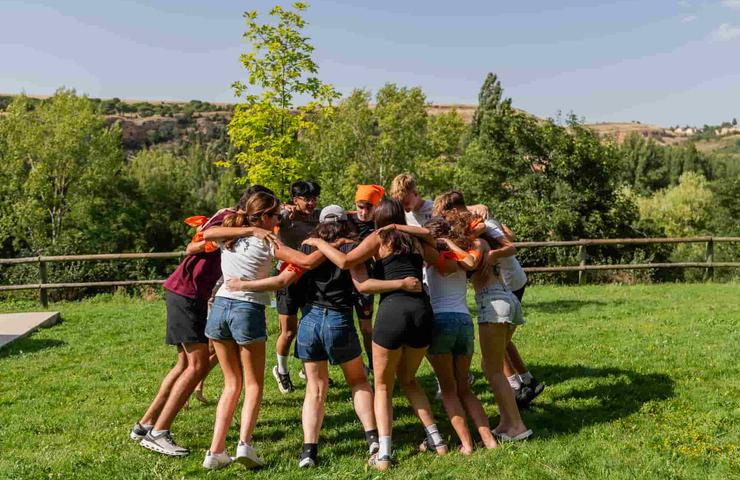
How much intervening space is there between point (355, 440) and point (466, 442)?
3.13 feet

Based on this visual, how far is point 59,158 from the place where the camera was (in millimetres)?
42125

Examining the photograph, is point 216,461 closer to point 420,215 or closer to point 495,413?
point 495,413

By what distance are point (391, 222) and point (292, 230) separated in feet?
6.14

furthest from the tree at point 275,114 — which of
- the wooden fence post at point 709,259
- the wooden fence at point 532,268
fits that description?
the wooden fence post at point 709,259

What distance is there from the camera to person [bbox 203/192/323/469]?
433 cm

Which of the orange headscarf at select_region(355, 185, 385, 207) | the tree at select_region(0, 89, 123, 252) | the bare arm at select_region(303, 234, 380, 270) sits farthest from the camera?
the tree at select_region(0, 89, 123, 252)

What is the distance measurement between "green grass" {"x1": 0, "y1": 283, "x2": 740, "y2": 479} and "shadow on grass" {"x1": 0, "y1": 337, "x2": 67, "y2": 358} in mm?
46

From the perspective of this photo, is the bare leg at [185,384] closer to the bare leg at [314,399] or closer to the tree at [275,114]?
the bare leg at [314,399]

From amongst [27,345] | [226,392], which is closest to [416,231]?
[226,392]

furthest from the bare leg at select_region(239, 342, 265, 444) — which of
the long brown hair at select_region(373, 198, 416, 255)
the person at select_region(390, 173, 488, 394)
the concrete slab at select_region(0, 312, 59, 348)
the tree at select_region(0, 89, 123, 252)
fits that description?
the tree at select_region(0, 89, 123, 252)

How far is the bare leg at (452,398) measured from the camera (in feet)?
15.0

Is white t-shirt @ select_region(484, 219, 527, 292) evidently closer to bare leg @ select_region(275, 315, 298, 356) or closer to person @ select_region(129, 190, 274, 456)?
bare leg @ select_region(275, 315, 298, 356)

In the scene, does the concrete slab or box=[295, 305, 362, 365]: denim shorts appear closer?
box=[295, 305, 362, 365]: denim shorts

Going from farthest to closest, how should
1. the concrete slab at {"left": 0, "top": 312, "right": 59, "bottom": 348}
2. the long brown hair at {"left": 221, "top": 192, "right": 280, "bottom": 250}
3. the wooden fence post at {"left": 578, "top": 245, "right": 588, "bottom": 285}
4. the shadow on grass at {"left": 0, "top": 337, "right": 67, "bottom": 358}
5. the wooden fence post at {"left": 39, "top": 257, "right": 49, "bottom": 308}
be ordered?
the wooden fence post at {"left": 578, "top": 245, "right": 588, "bottom": 285} < the wooden fence post at {"left": 39, "top": 257, "right": 49, "bottom": 308} < the concrete slab at {"left": 0, "top": 312, "right": 59, "bottom": 348} < the shadow on grass at {"left": 0, "top": 337, "right": 67, "bottom": 358} < the long brown hair at {"left": 221, "top": 192, "right": 280, "bottom": 250}
